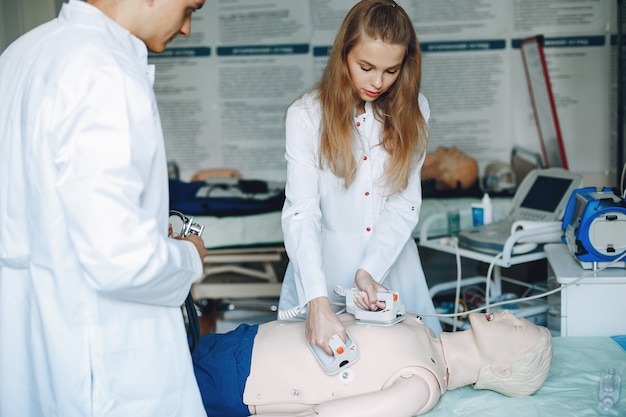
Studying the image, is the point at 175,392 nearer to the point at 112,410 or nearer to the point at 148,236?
the point at 112,410

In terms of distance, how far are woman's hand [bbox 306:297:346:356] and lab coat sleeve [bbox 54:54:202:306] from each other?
671 millimetres

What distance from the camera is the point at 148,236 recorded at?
1.17 m

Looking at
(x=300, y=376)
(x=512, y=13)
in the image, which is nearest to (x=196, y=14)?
(x=512, y=13)

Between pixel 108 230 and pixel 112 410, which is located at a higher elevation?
pixel 108 230

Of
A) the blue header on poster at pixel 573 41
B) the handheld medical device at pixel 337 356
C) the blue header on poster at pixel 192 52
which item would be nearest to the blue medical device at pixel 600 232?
the handheld medical device at pixel 337 356

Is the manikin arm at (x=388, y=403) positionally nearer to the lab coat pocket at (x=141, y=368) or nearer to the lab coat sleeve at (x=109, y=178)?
the lab coat pocket at (x=141, y=368)

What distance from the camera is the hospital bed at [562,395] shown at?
1868 mm

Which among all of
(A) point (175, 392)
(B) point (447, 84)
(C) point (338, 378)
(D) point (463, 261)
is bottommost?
(D) point (463, 261)

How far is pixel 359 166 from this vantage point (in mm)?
2135

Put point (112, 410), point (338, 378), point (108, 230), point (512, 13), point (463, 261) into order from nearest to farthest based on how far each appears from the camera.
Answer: point (108, 230), point (112, 410), point (338, 378), point (512, 13), point (463, 261)

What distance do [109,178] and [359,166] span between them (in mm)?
1102

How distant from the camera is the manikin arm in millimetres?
1658

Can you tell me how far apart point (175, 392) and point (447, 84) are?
10.1 ft

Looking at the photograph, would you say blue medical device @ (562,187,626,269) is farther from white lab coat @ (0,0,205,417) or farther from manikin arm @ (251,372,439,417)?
white lab coat @ (0,0,205,417)
